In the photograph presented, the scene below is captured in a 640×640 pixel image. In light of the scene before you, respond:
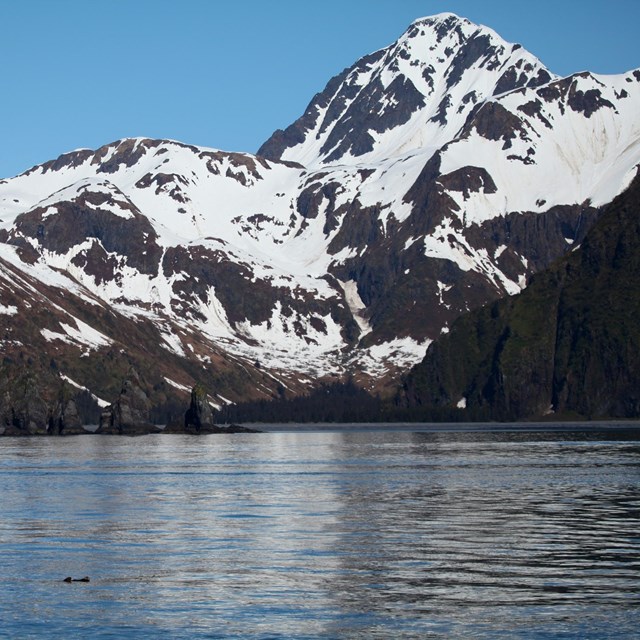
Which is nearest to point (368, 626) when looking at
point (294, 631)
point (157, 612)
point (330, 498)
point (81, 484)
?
point (294, 631)

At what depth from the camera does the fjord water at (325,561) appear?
2800 inches

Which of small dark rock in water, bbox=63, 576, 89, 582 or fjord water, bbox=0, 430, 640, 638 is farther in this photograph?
small dark rock in water, bbox=63, 576, 89, 582

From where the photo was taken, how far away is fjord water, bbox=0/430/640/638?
71125mm

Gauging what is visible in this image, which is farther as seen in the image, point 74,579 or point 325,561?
point 325,561

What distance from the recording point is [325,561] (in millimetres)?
91250

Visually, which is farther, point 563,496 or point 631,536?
point 563,496

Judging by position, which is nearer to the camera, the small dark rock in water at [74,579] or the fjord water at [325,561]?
the fjord water at [325,561]

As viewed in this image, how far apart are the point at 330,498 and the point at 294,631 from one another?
232 feet

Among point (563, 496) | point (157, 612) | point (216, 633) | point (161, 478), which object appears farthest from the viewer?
point (161, 478)

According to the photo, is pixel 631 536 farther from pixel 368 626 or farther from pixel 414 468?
pixel 414 468

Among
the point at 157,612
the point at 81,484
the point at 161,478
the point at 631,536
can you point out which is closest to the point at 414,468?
the point at 161,478

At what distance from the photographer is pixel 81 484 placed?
166250mm

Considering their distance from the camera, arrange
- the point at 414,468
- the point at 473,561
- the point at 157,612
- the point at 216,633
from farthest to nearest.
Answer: the point at 414,468, the point at 473,561, the point at 157,612, the point at 216,633

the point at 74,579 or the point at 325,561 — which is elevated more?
the point at 325,561
